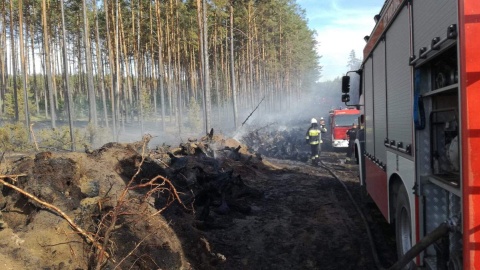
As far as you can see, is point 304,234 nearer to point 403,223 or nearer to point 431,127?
point 403,223

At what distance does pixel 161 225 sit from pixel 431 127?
13.2 ft

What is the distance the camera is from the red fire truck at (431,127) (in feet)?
9.16

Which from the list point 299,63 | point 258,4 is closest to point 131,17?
point 258,4

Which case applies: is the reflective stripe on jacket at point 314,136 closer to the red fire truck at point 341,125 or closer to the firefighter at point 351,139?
the firefighter at point 351,139

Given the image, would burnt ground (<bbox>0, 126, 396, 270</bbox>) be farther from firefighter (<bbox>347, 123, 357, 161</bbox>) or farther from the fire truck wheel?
firefighter (<bbox>347, 123, 357, 161</bbox>)

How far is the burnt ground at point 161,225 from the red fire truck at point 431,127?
1.60 m

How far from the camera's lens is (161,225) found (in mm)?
6152

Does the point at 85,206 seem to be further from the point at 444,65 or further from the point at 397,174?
the point at 444,65

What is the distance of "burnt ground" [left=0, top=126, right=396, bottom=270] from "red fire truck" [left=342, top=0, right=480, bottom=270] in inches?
62.9

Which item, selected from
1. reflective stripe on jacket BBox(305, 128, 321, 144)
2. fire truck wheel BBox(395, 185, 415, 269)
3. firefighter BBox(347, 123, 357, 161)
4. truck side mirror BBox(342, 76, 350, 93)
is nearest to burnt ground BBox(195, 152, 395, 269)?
fire truck wheel BBox(395, 185, 415, 269)

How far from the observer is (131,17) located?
34.2m

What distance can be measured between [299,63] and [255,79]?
48.3ft

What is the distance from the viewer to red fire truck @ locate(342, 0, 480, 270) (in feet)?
9.16

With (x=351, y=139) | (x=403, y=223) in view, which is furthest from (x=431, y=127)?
(x=351, y=139)
